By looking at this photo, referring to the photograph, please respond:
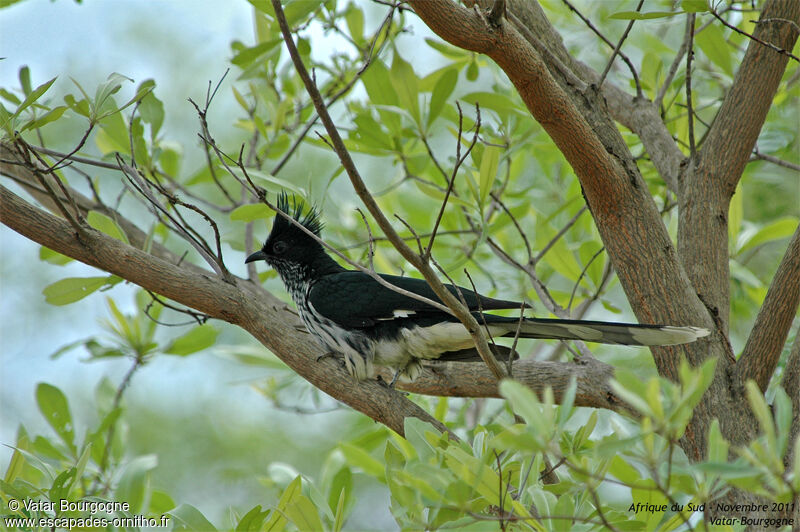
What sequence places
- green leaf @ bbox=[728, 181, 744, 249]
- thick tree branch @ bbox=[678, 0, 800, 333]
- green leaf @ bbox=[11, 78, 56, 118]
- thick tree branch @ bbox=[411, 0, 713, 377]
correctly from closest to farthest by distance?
green leaf @ bbox=[11, 78, 56, 118]
thick tree branch @ bbox=[411, 0, 713, 377]
thick tree branch @ bbox=[678, 0, 800, 333]
green leaf @ bbox=[728, 181, 744, 249]

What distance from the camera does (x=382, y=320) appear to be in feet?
11.9

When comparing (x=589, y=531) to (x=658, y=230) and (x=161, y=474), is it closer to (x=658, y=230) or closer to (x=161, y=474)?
(x=658, y=230)

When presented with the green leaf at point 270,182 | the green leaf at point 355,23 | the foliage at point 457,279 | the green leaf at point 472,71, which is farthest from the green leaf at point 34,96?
the green leaf at point 472,71

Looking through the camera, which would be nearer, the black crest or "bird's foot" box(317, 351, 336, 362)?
"bird's foot" box(317, 351, 336, 362)

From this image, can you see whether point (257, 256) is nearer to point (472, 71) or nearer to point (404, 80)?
point (404, 80)

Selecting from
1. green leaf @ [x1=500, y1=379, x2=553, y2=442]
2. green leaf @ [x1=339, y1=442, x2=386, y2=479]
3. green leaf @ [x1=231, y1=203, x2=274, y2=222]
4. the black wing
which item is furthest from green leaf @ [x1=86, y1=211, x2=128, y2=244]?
green leaf @ [x1=500, y1=379, x2=553, y2=442]

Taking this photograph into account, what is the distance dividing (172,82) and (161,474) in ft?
14.7

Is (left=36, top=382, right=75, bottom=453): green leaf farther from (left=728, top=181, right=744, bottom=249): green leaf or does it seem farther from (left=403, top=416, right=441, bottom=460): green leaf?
(left=728, top=181, right=744, bottom=249): green leaf

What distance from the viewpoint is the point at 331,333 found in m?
3.67

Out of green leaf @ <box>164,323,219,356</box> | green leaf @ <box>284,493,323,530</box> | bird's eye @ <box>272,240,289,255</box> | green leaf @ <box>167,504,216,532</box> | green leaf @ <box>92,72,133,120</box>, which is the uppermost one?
bird's eye @ <box>272,240,289,255</box>

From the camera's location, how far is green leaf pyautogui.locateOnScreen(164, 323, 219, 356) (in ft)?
12.5

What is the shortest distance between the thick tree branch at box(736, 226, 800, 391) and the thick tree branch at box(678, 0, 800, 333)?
22cm

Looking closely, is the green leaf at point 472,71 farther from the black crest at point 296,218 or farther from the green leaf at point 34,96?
the green leaf at point 34,96

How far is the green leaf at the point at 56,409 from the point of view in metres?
3.29
